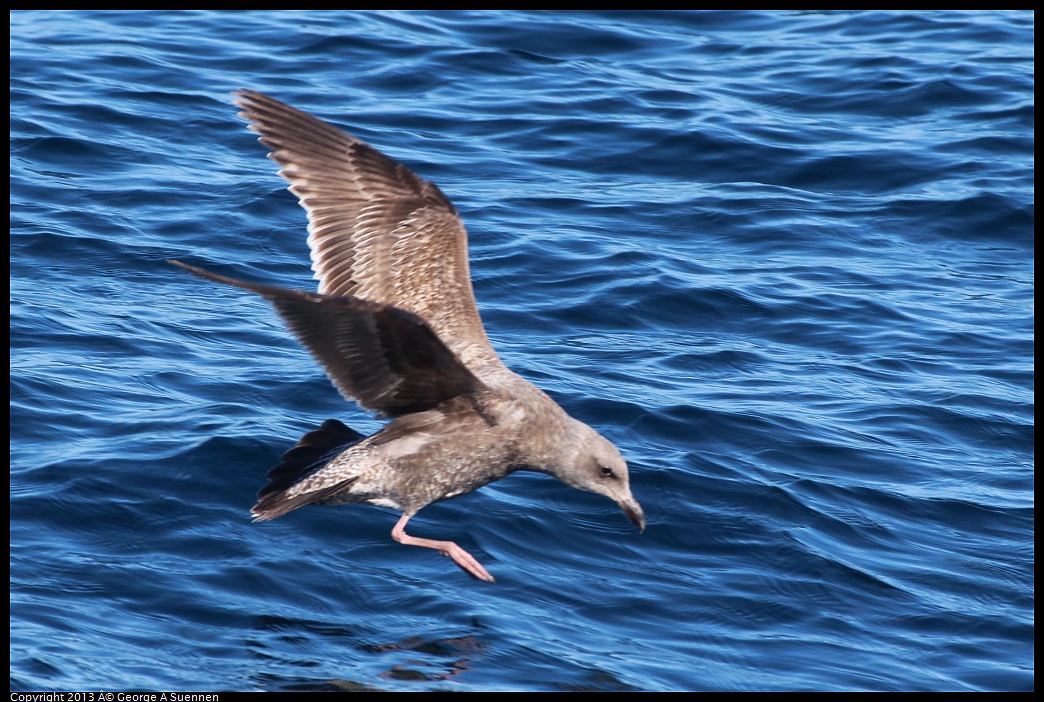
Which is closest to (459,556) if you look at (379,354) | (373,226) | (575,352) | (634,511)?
(634,511)

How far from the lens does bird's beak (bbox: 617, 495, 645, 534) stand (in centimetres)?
601

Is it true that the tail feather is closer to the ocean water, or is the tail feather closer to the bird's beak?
the ocean water

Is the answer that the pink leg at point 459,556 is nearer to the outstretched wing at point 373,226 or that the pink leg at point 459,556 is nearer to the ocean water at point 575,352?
the ocean water at point 575,352

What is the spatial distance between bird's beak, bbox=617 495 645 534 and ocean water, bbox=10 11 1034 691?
0.34m

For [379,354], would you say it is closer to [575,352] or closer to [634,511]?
[634,511]

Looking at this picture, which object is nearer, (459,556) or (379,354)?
(379,354)

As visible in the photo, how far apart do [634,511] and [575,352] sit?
2.57 meters

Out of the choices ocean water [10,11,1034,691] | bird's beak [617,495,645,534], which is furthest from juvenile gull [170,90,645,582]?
ocean water [10,11,1034,691]

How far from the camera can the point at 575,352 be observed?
27.9 ft

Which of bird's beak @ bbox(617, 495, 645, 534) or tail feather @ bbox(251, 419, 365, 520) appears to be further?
bird's beak @ bbox(617, 495, 645, 534)

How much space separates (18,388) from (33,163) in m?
3.55

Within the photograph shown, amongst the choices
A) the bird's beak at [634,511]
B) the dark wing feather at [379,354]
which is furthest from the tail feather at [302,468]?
the bird's beak at [634,511]

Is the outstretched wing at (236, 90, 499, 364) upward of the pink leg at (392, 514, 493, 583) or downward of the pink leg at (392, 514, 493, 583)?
upward
